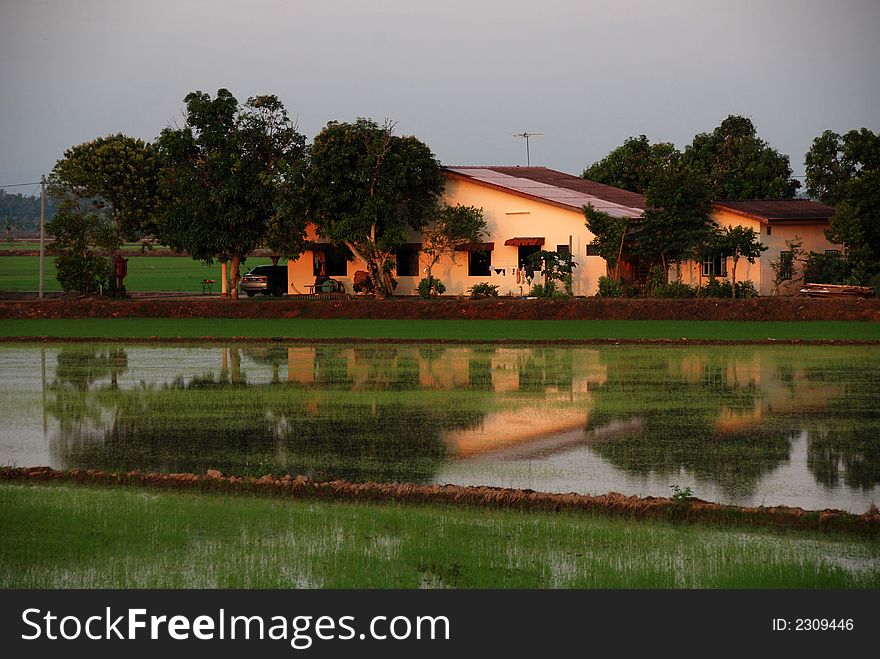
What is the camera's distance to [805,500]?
11695mm

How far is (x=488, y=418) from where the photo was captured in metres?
17.5

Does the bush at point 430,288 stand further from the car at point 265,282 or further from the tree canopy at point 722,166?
the tree canopy at point 722,166

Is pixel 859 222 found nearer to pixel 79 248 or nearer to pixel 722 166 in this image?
pixel 722 166

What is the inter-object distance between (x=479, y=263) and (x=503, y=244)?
4.18 ft

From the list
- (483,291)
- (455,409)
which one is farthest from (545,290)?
(455,409)

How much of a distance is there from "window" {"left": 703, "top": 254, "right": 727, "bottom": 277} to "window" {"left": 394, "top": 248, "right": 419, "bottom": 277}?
10568mm

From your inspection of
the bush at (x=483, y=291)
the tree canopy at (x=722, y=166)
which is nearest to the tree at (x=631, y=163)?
the tree canopy at (x=722, y=166)

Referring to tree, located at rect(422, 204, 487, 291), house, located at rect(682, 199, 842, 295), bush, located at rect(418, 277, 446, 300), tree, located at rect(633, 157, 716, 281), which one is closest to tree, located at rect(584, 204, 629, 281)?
tree, located at rect(633, 157, 716, 281)

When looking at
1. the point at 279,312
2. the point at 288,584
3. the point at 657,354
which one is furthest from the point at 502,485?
the point at 279,312

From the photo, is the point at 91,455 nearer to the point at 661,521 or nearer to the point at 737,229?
the point at 661,521

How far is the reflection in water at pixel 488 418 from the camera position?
13.2 metres

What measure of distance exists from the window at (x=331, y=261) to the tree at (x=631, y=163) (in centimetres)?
1637

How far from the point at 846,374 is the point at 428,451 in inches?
442

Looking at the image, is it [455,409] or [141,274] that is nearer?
[455,409]
